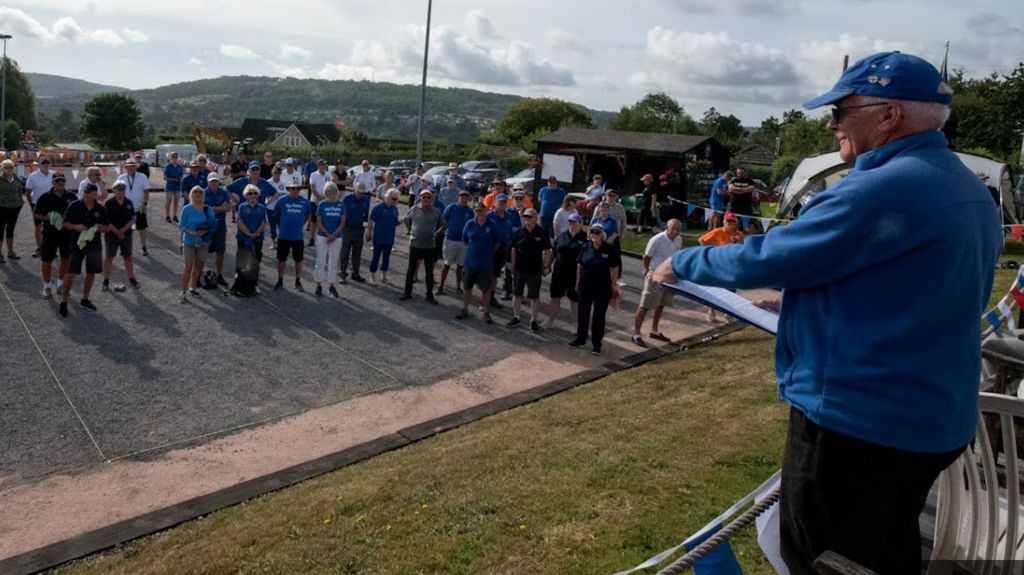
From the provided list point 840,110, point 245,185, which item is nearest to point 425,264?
point 245,185

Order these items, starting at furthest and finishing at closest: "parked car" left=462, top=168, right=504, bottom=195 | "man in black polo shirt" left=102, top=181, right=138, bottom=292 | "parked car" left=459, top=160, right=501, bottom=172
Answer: "parked car" left=459, top=160, right=501, bottom=172, "parked car" left=462, top=168, right=504, bottom=195, "man in black polo shirt" left=102, top=181, right=138, bottom=292

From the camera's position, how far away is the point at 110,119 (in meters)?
78.9

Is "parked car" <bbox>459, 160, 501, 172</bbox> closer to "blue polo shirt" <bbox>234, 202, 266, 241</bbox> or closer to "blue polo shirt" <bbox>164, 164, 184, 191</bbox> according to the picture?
"blue polo shirt" <bbox>164, 164, 184, 191</bbox>

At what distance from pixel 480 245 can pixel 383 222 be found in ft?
8.65

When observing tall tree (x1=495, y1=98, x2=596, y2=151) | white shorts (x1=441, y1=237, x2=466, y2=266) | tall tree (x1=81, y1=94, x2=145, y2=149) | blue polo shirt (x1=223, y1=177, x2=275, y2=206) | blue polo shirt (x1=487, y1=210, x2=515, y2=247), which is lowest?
white shorts (x1=441, y1=237, x2=466, y2=266)

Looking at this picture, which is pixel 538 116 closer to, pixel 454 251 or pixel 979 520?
pixel 454 251

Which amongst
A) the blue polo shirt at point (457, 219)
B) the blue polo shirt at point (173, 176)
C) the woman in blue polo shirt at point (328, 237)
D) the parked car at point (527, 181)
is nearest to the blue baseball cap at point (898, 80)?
the blue polo shirt at point (457, 219)

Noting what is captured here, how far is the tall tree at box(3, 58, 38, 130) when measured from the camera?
9840 cm

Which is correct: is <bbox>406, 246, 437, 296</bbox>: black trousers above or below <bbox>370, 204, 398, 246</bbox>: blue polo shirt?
below

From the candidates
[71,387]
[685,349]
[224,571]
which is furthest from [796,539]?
[685,349]

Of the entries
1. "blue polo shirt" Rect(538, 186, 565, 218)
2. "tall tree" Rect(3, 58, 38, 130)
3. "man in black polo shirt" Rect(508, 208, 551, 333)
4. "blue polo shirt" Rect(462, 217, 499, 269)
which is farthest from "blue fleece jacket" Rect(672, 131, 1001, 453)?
"tall tree" Rect(3, 58, 38, 130)

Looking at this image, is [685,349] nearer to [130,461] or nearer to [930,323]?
[130,461]

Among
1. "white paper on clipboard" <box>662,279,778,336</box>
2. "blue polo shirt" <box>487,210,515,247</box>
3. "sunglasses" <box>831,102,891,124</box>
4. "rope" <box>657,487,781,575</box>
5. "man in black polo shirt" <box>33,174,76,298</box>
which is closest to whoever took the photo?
"sunglasses" <box>831,102,891,124</box>

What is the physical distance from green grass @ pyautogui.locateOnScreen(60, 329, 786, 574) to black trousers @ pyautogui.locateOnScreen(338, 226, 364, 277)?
25.2 ft
